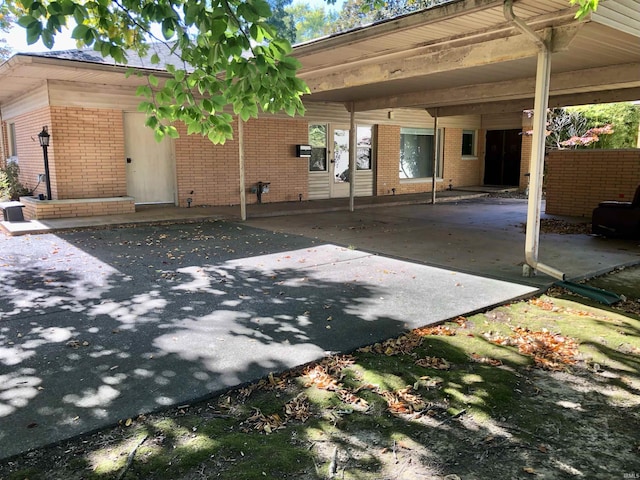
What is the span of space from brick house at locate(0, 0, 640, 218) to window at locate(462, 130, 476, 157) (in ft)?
2.81

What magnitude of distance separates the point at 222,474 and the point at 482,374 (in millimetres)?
2085

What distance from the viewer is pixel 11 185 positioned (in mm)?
13289

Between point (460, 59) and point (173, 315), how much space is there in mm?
5119

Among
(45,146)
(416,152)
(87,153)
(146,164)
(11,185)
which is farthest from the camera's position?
(416,152)

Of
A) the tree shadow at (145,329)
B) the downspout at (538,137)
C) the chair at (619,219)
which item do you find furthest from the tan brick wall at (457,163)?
the downspout at (538,137)

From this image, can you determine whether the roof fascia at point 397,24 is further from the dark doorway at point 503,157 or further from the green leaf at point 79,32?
the dark doorway at point 503,157

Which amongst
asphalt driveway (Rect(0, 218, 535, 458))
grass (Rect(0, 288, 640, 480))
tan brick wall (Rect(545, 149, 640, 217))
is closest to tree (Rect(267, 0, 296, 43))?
tan brick wall (Rect(545, 149, 640, 217))

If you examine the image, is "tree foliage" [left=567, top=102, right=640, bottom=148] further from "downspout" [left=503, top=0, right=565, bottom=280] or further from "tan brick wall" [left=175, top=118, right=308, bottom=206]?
"downspout" [left=503, top=0, right=565, bottom=280]

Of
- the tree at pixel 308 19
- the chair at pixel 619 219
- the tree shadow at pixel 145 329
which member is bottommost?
the tree shadow at pixel 145 329

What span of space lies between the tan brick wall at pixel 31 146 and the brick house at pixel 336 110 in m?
0.06

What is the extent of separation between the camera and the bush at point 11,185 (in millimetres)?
13073

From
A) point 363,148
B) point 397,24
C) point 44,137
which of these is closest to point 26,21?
point 397,24

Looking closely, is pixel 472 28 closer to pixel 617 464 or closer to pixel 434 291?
pixel 434 291

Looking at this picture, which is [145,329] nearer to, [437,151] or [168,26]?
[168,26]
